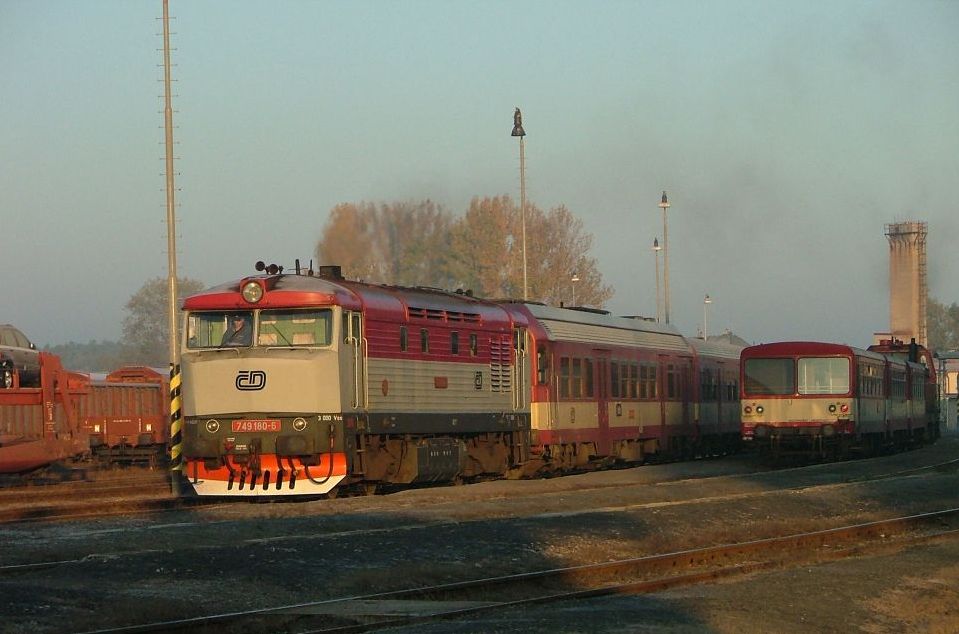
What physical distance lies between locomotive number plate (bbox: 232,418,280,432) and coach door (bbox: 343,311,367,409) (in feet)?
4.22

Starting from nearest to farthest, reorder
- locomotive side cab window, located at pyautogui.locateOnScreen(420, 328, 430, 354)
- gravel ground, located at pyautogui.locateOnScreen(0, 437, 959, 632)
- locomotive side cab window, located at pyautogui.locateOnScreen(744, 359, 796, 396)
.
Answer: gravel ground, located at pyautogui.locateOnScreen(0, 437, 959, 632)
locomotive side cab window, located at pyautogui.locateOnScreen(420, 328, 430, 354)
locomotive side cab window, located at pyautogui.locateOnScreen(744, 359, 796, 396)

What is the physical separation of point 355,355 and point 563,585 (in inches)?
350

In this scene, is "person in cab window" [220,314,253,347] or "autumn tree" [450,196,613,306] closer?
"person in cab window" [220,314,253,347]

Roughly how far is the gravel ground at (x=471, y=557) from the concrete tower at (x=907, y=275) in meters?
105

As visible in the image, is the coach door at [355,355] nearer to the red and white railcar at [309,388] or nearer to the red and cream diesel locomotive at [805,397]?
the red and white railcar at [309,388]

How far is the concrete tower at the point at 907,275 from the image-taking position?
127 m

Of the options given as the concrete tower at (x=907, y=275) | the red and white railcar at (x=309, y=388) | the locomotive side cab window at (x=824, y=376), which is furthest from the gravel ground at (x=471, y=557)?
the concrete tower at (x=907, y=275)

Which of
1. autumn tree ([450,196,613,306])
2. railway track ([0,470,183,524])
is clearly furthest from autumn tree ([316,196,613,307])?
railway track ([0,470,183,524])

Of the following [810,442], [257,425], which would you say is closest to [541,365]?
[257,425]

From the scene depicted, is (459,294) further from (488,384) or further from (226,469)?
(226,469)

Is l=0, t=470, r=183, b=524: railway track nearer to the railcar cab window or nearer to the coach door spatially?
the railcar cab window

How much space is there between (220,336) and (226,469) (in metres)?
2.25

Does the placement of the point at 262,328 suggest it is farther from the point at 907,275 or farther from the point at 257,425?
the point at 907,275

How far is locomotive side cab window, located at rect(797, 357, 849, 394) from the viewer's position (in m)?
37.1
